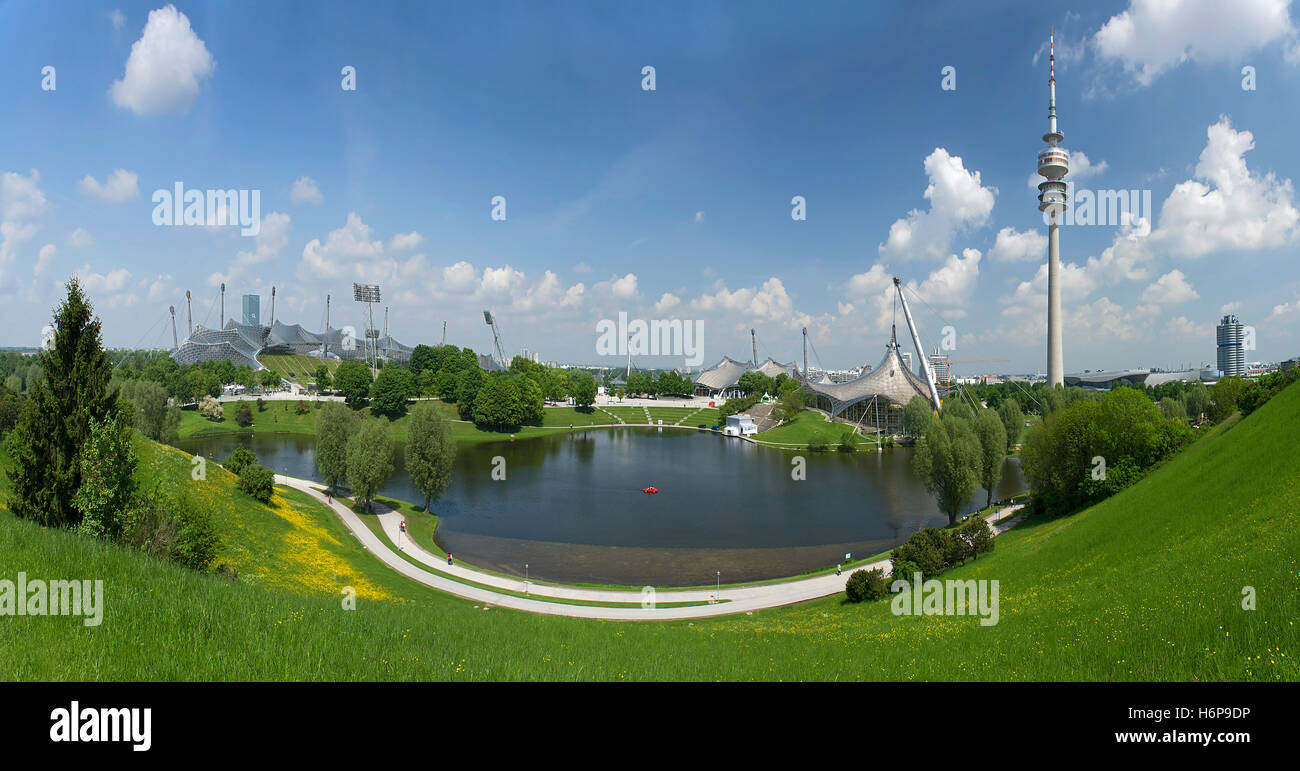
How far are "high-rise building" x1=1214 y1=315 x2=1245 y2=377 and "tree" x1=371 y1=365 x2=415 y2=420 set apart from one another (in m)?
203

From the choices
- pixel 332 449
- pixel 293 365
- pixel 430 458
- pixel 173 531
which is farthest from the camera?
pixel 293 365

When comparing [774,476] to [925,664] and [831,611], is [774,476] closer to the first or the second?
[831,611]

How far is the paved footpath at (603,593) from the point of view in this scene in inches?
768

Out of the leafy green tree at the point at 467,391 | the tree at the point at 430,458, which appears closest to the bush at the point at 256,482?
the tree at the point at 430,458

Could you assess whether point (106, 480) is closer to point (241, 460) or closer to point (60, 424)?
point (60, 424)

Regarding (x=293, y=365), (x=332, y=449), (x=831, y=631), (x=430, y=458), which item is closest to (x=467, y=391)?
(x=332, y=449)

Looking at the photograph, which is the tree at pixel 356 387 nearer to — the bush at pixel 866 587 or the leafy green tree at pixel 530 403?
the leafy green tree at pixel 530 403

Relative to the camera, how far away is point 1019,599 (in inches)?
521

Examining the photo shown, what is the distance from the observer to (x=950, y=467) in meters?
30.7

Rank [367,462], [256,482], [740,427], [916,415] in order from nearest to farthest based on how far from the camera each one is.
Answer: [256,482]
[367,462]
[916,415]
[740,427]

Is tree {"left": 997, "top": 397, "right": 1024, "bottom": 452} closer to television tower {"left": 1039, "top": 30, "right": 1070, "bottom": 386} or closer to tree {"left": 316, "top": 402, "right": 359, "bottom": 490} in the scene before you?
television tower {"left": 1039, "top": 30, "right": 1070, "bottom": 386}

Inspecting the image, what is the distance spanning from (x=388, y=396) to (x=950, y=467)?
72.1 m

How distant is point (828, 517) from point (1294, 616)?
30.5 m
